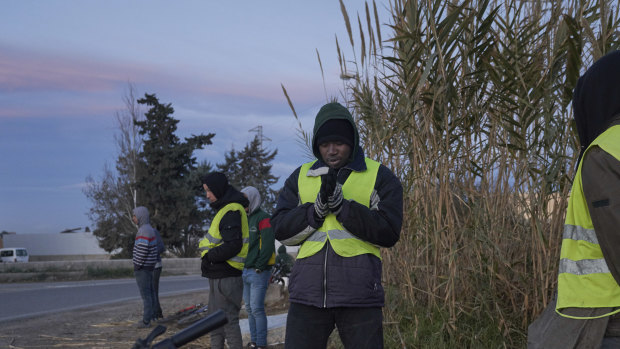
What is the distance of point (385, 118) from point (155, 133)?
3061cm

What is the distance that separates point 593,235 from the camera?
6.59 feet

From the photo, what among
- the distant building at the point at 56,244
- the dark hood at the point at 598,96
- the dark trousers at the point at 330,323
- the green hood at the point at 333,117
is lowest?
the dark trousers at the point at 330,323

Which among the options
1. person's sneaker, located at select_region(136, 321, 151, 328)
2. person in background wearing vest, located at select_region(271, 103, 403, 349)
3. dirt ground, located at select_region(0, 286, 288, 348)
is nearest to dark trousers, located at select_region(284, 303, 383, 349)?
person in background wearing vest, located at select_region(271, 103, 403, 349)

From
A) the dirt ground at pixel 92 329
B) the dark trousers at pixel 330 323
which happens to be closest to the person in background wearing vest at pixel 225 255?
the dirt ground at pixel 92 329

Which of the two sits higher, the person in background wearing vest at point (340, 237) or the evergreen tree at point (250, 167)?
the evergreen tree at point (250, 167)

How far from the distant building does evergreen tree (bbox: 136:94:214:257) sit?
15344 millimetres

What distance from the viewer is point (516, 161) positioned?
5.09 meters

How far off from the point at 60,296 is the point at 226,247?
35.6 ft

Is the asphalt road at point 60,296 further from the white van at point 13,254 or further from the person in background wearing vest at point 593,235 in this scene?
the white van at point 13,254

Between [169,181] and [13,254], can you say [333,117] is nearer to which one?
[169,181]

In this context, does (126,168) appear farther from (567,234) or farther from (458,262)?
(567,234)

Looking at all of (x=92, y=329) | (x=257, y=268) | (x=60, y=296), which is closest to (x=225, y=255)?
(x=257, y=268)

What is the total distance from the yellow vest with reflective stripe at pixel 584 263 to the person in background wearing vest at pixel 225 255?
3.74m

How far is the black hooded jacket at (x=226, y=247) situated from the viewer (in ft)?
18.0
